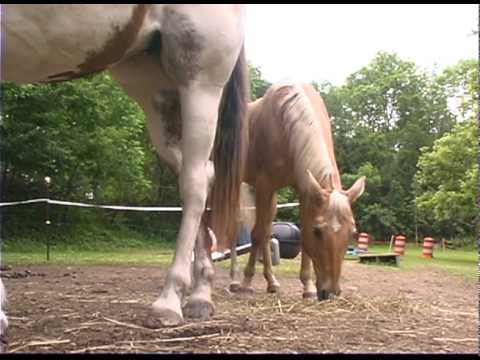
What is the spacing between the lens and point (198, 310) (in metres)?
2.93

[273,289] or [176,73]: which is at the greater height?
[176,73]

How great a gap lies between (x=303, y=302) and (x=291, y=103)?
1.91 meters

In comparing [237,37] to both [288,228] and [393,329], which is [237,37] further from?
[288,228]

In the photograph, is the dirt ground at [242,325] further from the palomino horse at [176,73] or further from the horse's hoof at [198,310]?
the palomino horse at [176,73]

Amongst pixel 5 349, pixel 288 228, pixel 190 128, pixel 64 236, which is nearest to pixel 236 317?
pixel 190 128

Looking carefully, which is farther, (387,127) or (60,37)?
(387,127)

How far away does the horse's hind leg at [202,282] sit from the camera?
9.63ft

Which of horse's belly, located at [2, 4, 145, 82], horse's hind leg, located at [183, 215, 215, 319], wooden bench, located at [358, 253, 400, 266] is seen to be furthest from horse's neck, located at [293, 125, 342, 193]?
wooden bench, located at [358, 253, 400, 266]

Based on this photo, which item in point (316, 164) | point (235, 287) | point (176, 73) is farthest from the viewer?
point (235, 287)

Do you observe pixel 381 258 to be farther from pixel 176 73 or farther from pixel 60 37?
pixel 60 37

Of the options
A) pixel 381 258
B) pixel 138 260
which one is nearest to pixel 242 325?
pixel 138 260

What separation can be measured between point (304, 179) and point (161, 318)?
215cm

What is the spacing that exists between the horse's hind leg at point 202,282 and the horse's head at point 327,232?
0.96 m

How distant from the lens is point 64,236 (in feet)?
55.5
